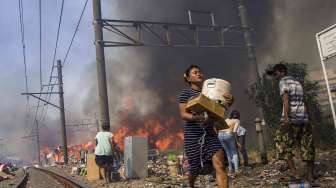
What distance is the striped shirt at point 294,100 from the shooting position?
586 cm

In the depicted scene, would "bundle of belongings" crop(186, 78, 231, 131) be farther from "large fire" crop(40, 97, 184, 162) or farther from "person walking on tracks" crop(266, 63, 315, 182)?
"large fire" crop(40, 97, 184, 162)

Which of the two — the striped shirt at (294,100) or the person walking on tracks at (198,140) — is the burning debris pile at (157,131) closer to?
the striped shirt at (294,100)

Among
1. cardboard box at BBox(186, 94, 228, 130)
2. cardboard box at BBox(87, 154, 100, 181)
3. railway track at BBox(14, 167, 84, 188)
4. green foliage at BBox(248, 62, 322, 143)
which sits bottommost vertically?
railway track at BBox(14, 167, 84, 188)

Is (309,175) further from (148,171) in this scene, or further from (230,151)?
(148,171)

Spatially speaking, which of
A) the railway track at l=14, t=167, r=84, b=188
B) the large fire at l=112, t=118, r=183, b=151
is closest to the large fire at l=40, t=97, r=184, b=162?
the large fire at l=112, t=118, r=183, b=151

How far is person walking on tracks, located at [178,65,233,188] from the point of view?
14.2 ft

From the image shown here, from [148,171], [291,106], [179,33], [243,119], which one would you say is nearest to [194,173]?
[291,106]

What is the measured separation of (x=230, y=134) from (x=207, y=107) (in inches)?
196

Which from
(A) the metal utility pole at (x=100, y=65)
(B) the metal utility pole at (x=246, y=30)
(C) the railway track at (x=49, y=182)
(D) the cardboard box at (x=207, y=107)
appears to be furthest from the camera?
(B) the metal utility pole at (x=246, y=30)

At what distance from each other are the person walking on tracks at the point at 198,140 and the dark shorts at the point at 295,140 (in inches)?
72.1

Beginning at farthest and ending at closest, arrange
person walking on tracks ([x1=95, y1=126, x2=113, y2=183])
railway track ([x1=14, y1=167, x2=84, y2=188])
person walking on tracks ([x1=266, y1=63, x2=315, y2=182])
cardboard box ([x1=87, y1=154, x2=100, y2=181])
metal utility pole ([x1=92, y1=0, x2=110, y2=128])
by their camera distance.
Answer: metal utility pole ([x1=92, y1=0, x2=110, y2=128]) → cardboard box ([x1=87, y1=154, x2=100, y2=181]) → railway track ([x1=14, y1=167, x2=84, y2=188]) → person walking on tracks ([x1=95, y1=126, x2=113, y2=183]) → person walking on tracks ([x1=266, y1=63, x2=315, y2=182])

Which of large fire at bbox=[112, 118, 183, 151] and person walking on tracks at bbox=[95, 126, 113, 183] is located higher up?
large fire at bbox=[112, 118, 183, 151]

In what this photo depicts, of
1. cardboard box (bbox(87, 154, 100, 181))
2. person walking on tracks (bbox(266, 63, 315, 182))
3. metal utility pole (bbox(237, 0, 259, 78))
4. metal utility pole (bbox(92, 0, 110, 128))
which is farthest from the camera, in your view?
metal utility pole (bbox(237, 0, 259, 78))

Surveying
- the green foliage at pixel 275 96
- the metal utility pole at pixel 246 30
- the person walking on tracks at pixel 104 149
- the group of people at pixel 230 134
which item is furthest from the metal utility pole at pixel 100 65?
the metal utility pole at pixel 246 30
